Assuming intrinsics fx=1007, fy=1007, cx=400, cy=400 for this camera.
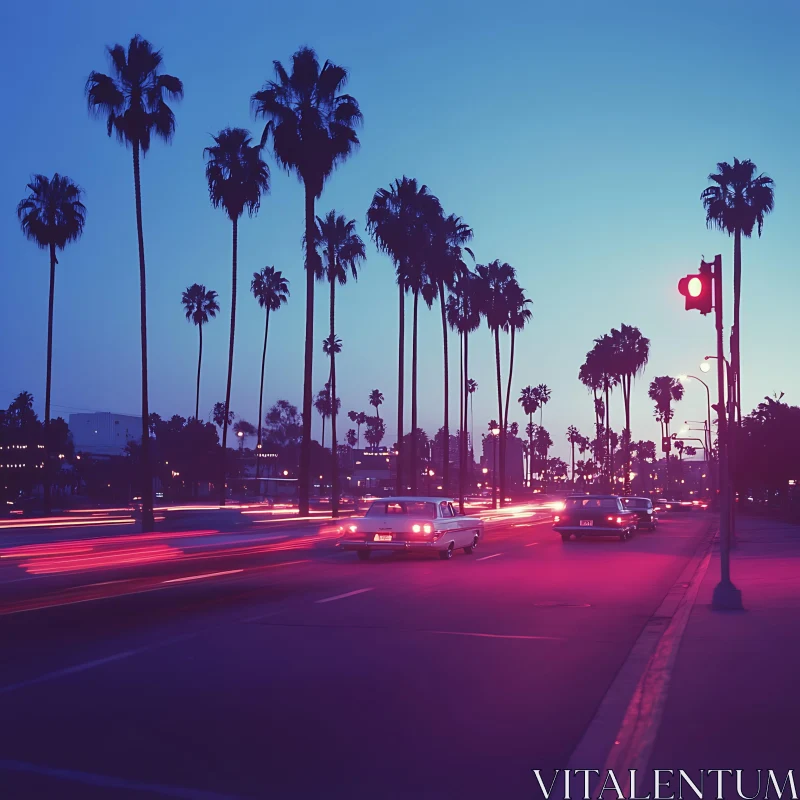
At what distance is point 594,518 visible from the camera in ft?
110

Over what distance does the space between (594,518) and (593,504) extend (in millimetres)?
631

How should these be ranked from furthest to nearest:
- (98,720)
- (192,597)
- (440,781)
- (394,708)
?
(192,597) < (394,708) < (98,720) < (440,781)

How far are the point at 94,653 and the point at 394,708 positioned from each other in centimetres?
392

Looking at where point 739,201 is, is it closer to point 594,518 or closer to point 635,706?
point 594,518

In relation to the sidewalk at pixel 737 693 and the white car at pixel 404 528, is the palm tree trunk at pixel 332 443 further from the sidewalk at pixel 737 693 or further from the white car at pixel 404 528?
the sidewalk at pixel 737 693

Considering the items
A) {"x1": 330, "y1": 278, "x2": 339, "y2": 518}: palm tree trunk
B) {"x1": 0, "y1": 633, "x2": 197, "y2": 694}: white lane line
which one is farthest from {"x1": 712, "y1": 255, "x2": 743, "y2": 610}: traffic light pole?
{"x1": 330, "y1": 278, "x2": 339, "y2": 518}: palm tree trunk

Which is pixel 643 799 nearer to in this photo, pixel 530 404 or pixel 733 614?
pixel 733 614

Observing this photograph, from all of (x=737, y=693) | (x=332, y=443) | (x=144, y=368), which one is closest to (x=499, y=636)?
(x=737, y=693)

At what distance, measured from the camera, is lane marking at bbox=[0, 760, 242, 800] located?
5.92m

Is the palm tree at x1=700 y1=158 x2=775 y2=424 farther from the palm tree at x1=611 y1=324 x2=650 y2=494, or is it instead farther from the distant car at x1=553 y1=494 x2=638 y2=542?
the palm tree at x1=611 y1=324 x2=650 y2=494

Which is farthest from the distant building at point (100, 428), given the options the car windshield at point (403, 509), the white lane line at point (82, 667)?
the white lane line at point (82, 667)

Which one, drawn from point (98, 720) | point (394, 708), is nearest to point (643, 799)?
point (394, 708)

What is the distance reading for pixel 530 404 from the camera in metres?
159

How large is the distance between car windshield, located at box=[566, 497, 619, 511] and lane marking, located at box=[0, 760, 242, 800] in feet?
94.4
